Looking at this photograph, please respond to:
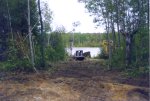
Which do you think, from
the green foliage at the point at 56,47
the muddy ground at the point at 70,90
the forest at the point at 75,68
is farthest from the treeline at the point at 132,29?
the green foliage at the point at 56,47

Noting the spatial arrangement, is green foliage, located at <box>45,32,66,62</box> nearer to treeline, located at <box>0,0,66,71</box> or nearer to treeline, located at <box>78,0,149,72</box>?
treeline, located at <box>0,0,66,71</box>

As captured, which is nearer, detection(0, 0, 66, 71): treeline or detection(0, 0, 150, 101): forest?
detection(0, 0, 150, 101): forest

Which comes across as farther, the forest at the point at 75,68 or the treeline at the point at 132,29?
the treeline at the point at 132,29

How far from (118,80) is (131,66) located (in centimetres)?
320

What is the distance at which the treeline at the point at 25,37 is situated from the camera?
1523 centimetres

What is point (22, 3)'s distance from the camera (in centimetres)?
1897

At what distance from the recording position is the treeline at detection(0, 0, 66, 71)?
15.2 meters

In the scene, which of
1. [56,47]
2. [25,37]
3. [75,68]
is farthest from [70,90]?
[56,47]

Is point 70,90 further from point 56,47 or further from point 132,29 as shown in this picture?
point 56,47

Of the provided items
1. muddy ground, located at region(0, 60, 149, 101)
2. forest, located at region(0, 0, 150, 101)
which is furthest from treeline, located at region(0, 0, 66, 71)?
muddy ground, located at region(0, 60, 149, 101)

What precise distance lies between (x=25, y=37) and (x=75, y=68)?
366 centimetres

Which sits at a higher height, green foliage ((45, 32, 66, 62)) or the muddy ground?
green foliage ((45, 32, 66, 62))

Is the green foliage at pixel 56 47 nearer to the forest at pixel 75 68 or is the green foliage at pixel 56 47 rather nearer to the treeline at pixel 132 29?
the forest at pixel 75 68

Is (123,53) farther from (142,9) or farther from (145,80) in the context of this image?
(145,80)
